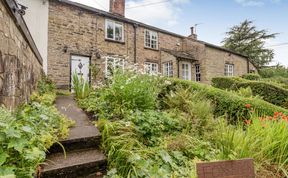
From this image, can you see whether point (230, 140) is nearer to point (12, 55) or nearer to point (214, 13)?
point (12, 55)

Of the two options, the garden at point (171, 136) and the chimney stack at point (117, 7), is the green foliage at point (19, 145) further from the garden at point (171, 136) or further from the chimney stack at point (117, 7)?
the chimney stack at point (117, 7)

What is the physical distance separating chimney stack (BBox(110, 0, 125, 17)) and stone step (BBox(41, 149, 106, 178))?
12.4m

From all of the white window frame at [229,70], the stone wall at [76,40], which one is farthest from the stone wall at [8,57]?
the white window frame at [229,70]

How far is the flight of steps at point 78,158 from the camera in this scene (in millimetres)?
2543

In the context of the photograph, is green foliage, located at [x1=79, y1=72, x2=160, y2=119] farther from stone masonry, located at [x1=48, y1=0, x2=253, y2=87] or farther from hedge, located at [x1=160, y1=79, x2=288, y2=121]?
stone masonry, located at [x1=48, y1=0, x2=253, y2=87]

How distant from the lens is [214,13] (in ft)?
36.3

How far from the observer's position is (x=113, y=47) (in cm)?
1306

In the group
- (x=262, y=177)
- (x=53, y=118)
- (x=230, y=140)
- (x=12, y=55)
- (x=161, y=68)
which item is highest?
(x=161, y=68)

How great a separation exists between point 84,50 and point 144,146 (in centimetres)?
967

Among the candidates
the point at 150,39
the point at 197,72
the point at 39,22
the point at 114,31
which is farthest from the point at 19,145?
the point at 197,72

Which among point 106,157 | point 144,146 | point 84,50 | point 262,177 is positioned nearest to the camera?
point 262,177

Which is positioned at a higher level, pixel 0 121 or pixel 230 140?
pixel 0 121

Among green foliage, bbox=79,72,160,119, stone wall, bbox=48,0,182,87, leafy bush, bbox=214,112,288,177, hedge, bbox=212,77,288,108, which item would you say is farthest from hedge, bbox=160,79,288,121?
stone wall, bbox=48,0,182,87

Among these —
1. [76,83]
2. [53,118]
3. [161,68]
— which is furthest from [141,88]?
[161,68]
